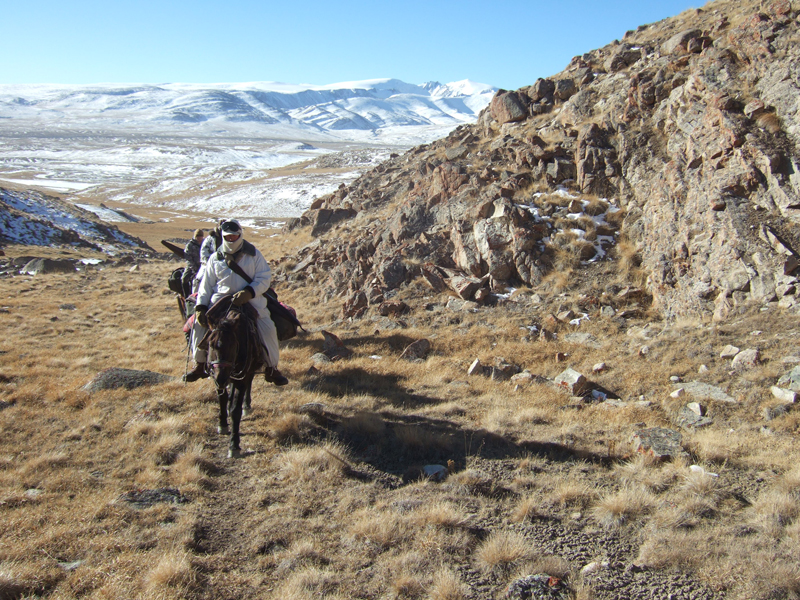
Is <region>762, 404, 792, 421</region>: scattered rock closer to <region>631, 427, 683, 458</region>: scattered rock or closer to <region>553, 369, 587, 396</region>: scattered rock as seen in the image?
<region>631, 427, 683, 458</region>: scattered rock

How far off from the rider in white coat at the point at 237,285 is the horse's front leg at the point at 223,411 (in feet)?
2.01

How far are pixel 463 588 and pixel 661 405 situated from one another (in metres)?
4.87

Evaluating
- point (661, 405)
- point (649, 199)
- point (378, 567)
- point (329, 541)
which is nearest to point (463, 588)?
point (378, 567)

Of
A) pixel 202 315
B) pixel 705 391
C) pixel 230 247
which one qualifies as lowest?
pixel 705 391

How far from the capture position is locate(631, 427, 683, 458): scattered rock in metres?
5.34

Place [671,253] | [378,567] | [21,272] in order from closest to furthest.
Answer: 1. [378,567]
2. [671,253]
3. [21,272]

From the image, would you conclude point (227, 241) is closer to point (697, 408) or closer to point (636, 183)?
point (697, 408)

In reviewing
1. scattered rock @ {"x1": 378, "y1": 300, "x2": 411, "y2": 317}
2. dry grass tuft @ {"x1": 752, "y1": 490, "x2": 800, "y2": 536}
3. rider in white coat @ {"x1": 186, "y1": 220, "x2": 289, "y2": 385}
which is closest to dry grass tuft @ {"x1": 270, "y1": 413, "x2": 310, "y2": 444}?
rider in white coat @ {"x1": 186, "y1": 220, "x2": 289, "y2": 385}

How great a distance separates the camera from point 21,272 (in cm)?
2323

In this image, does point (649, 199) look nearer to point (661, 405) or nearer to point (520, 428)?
point (661, 405)

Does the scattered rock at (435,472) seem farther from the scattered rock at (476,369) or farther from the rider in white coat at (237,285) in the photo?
the scattered rock at (476,369)

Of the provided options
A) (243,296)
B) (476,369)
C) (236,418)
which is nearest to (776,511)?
(476,369)

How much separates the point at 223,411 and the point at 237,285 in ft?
5.66

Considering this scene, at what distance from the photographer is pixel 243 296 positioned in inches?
231
